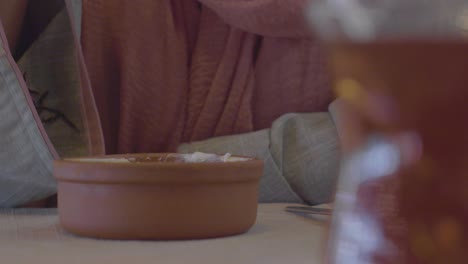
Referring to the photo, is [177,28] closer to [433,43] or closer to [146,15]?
[146,15]

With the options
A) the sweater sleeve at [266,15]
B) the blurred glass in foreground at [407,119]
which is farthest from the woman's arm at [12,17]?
the blurred glass in foreground at [407,119]

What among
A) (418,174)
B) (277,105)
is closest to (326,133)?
(277,105)

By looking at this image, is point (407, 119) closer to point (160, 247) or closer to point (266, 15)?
point (160, 247)

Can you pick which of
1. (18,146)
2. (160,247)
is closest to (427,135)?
(160,247)

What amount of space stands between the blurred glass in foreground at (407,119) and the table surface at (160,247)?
0.37 ft

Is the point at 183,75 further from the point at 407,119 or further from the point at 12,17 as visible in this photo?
the point at 407,119

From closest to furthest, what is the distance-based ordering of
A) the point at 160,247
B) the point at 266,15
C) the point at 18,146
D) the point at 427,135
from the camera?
the point at 427,135
the point at 160,247
the point at 18,146
the point at 266,15

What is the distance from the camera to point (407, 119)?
244mm

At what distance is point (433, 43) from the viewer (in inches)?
9.1

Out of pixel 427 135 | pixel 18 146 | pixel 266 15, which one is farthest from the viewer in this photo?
pixel 266 15

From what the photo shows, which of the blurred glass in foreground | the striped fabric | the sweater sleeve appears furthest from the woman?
the blurred glass in foreground

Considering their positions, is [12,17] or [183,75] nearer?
[12,17]

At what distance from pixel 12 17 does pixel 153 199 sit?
1.00ft

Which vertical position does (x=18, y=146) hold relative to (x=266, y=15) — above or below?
below
